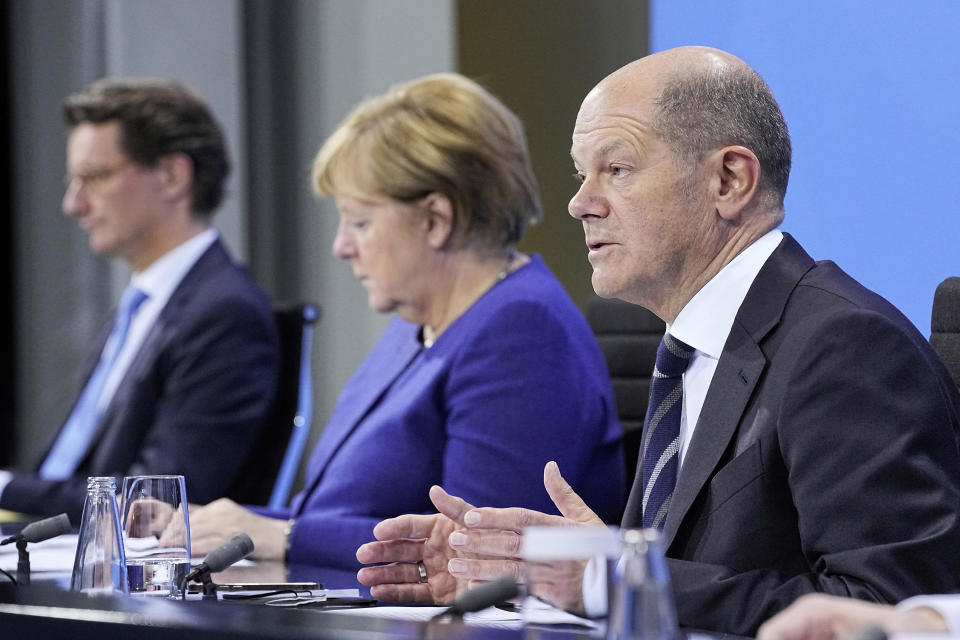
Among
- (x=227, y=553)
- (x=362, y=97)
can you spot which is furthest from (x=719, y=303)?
(x=362, y=97)

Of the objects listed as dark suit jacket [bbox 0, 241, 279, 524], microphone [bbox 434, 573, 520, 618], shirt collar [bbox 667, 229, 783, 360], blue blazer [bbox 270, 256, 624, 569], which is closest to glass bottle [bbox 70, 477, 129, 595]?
microphone [bbox 434, 573, 520, 618]

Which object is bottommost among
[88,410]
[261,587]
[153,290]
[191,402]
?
[88,410]

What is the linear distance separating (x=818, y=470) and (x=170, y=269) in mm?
2661

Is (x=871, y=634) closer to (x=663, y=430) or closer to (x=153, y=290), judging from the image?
(x=663, y=430)

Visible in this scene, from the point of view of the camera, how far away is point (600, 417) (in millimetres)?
2334

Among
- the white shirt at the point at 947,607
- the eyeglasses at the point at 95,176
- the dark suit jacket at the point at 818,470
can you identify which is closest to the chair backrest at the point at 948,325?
the dark suit jacket at the point at 818,470

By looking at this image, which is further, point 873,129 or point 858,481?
point 873,129

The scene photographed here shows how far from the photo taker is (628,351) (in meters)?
2.56

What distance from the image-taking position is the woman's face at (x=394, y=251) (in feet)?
8.48

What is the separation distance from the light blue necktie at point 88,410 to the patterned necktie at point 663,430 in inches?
89.7

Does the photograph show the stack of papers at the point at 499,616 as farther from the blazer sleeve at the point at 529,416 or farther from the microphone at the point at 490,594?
the blazer sleeve at the point at 529,416

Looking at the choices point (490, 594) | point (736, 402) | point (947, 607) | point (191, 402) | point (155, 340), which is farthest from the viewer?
point (155, 340)

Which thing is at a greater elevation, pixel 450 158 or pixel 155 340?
pixel 450 158

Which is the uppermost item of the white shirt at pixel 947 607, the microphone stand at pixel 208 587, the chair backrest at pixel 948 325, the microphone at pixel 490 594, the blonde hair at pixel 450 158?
the blonde hair at pixel 450 158
